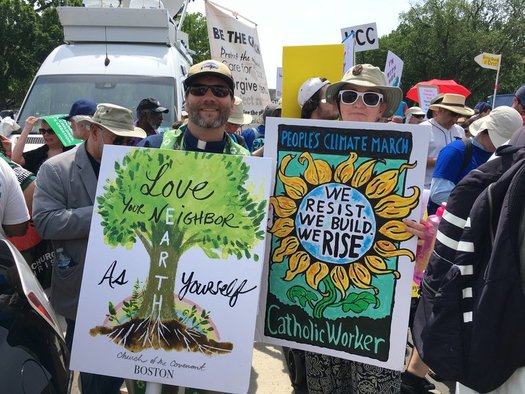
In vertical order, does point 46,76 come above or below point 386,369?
above

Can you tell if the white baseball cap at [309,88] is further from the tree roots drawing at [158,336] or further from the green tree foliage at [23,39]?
the green tree foliage at [23,39]

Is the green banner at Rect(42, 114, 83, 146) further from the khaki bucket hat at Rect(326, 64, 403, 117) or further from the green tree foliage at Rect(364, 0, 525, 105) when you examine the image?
the green tree foliage at Rect(364, 0, 525, 105)

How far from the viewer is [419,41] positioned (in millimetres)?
43156

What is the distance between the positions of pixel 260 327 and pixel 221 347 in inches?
14.0

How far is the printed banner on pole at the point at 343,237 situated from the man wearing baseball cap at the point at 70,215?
0.99 metres

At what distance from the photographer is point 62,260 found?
8.59ft

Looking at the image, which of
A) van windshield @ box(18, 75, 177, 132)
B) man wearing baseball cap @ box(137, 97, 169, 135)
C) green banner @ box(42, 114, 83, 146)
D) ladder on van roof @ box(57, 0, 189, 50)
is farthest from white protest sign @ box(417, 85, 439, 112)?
green banner @ box(42, 114, 83, 146)

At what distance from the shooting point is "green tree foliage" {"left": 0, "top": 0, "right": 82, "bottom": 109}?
28.1m

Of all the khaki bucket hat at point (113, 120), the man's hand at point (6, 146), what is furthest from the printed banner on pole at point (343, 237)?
the man's hand at point (6, 146)

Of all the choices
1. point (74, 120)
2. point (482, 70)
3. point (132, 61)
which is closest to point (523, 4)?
point (482, 70)

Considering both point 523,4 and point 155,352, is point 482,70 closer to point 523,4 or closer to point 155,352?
point 523,4

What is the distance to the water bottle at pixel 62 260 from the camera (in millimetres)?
2607

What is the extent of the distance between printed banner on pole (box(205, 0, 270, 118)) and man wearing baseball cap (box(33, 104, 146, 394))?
2.83 meters

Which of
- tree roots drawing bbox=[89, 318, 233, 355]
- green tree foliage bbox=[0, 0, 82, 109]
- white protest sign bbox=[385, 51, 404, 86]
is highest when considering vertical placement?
green tree foliage bbox=[0, 0, 82, 109]
